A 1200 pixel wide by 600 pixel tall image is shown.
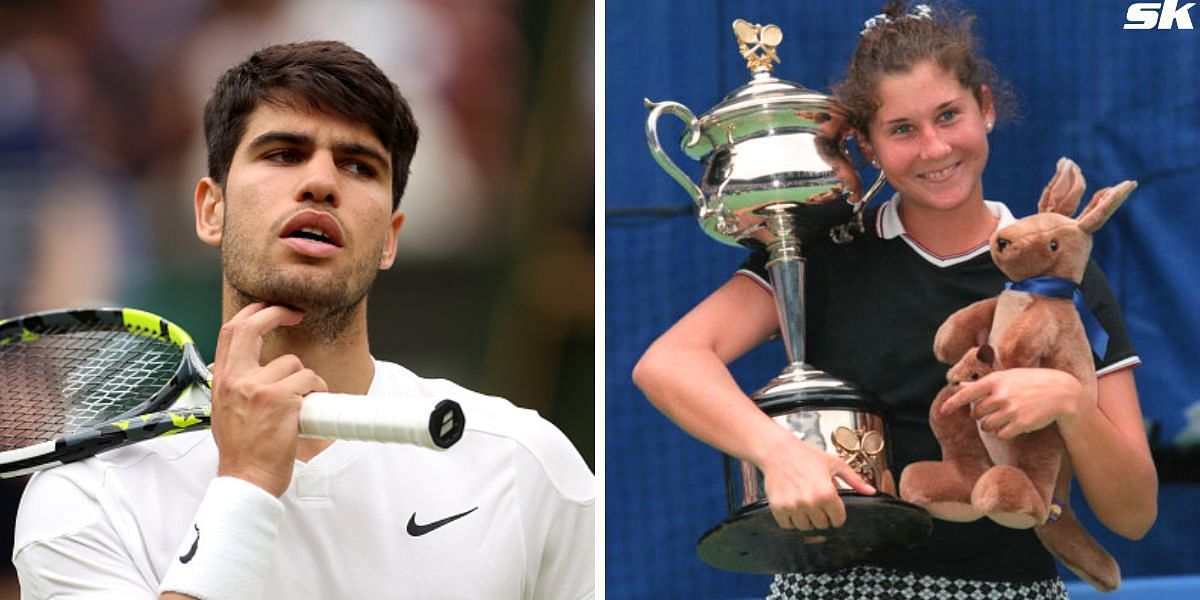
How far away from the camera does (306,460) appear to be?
2.23 m

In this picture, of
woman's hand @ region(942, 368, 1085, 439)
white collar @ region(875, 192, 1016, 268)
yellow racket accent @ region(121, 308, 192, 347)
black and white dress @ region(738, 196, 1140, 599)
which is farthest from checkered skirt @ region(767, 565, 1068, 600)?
yellow racket accent @ region(121, 308, 192, 347)

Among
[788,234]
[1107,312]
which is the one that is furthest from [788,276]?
[1107,312]

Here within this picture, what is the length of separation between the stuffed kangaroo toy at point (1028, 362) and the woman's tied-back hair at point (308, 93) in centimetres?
96

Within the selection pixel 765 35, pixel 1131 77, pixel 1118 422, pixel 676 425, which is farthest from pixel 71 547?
pixel 1131 77

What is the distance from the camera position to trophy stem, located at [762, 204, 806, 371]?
242 cm

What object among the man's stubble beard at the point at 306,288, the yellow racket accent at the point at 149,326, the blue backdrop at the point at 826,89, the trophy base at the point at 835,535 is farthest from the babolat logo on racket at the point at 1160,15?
the yellow racket accent at the point at 149,326

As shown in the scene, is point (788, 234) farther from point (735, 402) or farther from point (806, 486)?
point (806, 486)

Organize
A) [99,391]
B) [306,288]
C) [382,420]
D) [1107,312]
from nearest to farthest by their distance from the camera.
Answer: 1. [382,420]
2. [306,288]
3. [99,391]
4. [1107,312]

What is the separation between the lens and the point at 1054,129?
96.3 inches

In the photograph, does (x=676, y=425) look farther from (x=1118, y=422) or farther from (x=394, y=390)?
(x=1118, y=422)

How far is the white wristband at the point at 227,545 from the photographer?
1.95 m

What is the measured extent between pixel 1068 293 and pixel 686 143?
67 centimetres

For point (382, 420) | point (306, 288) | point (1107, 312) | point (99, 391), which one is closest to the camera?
point (382, 420)

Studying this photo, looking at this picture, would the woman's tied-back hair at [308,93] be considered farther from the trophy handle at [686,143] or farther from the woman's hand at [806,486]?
the woman's hand at [806,486]
